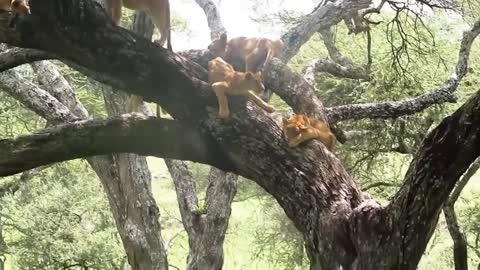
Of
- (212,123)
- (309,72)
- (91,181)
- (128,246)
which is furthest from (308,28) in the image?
(91,181)

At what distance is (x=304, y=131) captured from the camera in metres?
3.61

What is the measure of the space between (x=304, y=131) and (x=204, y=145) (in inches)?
21.6

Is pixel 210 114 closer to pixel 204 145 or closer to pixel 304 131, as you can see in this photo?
pixel 204 145

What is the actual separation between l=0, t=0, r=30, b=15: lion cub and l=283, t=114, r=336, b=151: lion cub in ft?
5.09

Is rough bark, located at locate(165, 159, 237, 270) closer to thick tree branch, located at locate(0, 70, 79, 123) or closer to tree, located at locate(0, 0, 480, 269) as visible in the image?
thick tree branch, located at locate(0, 70, 79, 123)

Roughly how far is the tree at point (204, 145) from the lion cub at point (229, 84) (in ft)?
0.19

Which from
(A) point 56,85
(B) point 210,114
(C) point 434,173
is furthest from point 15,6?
(A) point 56,85

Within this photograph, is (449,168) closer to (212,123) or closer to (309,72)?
(212,123)

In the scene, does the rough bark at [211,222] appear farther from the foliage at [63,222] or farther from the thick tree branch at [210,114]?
the foliage at [63,222]

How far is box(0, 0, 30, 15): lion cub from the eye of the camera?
362cm

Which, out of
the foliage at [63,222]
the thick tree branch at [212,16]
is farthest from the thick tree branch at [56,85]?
the foliage at [63,222]

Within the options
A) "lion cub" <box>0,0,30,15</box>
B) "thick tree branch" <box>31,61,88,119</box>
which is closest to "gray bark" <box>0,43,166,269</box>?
"thick tree branch" <box>31,61,88,119</box>

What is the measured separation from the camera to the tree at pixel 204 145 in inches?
126

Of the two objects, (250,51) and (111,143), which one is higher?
(250,51)
